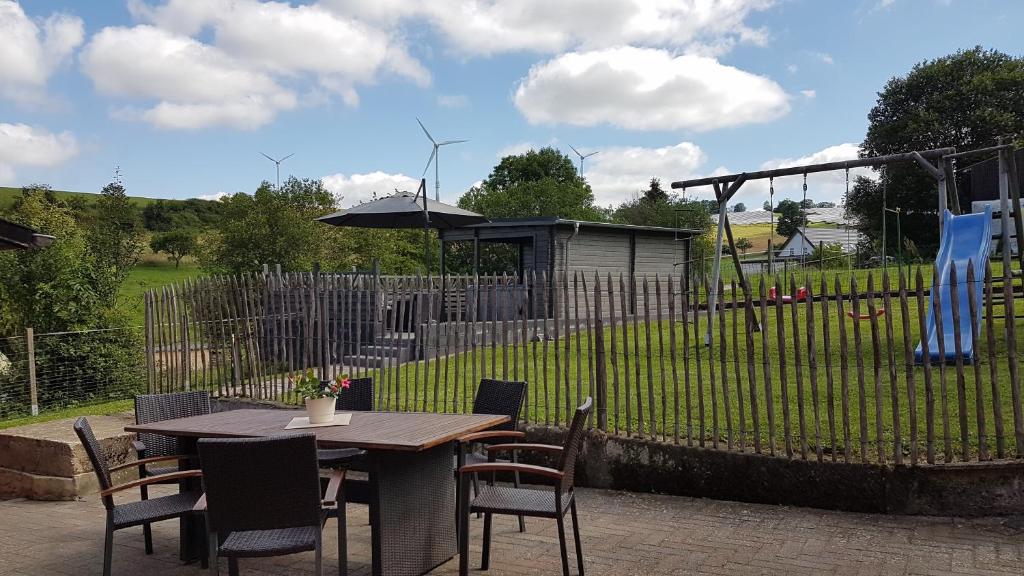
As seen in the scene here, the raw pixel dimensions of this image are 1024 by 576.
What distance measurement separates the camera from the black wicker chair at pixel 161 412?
5426 millimetres

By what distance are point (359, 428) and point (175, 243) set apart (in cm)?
5238

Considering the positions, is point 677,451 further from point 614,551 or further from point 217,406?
point 217,406

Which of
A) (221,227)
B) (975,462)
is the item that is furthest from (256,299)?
(221,227)

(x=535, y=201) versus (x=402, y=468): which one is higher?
(x=535, y=201)

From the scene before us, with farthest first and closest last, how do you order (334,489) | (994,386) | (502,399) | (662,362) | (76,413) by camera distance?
(76,413) < (662,362) < (502,399) < (994,386) < (334,489)

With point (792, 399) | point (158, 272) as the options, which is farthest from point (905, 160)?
point (158, 272)

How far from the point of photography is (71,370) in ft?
39.8

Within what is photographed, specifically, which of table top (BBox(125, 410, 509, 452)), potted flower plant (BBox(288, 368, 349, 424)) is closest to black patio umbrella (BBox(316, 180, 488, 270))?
table top (BBox(125, 410, 509, 452))

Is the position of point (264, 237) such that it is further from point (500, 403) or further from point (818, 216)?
point (818, 216)

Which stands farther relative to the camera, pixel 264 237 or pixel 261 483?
pixel 264 237

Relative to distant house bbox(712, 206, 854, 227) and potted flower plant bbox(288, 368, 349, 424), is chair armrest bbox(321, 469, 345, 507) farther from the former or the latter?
distant house bbox(712, 206, 854, 227)

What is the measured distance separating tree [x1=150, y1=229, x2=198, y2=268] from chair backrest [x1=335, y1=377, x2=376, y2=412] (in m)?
49.2

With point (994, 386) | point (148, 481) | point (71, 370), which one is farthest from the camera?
point (71, 370)

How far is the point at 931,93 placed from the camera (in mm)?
40500
